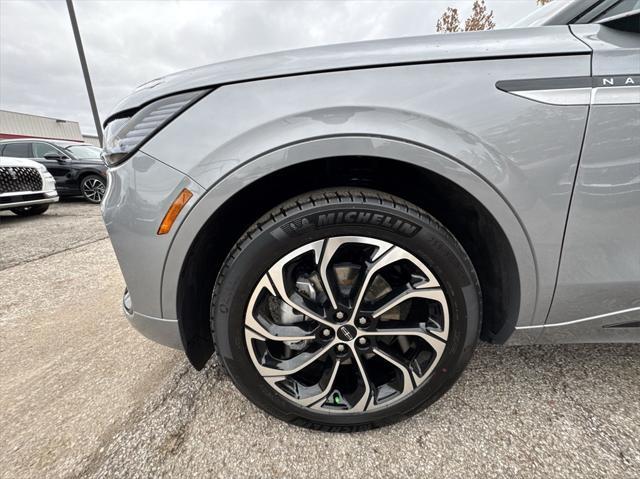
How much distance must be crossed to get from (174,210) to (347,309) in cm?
67

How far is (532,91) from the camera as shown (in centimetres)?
94

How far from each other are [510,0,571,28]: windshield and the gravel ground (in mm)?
1495

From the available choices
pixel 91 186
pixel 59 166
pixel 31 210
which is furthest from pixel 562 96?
pixel 59 166

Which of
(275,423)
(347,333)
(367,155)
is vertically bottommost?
(275,423)

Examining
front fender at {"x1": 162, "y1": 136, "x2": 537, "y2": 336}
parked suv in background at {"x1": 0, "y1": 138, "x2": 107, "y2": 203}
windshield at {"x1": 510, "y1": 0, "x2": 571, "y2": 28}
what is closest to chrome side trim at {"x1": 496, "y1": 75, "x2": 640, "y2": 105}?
front fender at {"x1": 162, "y1": 136, "x2": 537, "y2": 336}

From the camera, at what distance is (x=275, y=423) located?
1241 mm

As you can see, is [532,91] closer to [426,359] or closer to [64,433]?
[426,359]

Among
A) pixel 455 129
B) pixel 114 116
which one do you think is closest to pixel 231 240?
pixel 114 116

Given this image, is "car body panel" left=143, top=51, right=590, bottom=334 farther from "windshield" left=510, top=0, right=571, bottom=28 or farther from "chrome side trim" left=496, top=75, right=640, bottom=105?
"windshield" left=510, top=0, right=571, bottom=28

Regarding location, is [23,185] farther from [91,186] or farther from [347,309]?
[347,309]

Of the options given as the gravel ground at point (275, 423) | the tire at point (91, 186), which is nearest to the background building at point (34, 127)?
the tire at point (91, 186)

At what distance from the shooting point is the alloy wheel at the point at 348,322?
105 centimetres

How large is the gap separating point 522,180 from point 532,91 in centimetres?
27

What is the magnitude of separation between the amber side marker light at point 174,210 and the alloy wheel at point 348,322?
0.36 meters
